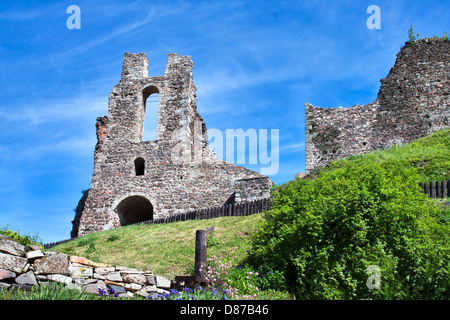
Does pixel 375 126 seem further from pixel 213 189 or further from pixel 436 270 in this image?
pixel 436 270

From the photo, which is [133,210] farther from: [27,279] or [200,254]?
A: [27,279]

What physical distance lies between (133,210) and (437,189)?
17323mm

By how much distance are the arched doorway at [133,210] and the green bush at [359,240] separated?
1447 cm

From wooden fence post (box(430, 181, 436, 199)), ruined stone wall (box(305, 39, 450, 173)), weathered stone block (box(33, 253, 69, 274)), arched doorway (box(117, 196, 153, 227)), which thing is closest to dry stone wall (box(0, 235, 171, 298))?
weathered stone block (box(33, 253, 69, 274))

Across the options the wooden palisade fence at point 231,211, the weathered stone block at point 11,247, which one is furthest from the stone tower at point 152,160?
the weathered stone block at point 11,247

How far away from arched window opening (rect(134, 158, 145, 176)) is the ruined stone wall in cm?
957

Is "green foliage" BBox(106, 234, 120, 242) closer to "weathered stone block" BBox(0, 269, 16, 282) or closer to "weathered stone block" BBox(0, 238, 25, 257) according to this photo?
"weathered stone block" BBox(0, 238, 25, 257)

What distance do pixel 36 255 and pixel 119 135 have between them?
15907 millimetres

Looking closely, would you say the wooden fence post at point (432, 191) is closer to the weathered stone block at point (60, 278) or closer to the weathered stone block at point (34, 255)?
the weathered stone block at point (60, 278)

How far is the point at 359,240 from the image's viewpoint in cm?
841

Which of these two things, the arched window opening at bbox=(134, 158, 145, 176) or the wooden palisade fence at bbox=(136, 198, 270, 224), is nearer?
the wooden palisade fence at bbox=(136, 198, 270, 224)

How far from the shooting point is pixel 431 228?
28.1 ft

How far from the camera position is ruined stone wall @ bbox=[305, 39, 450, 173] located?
21641 mm
